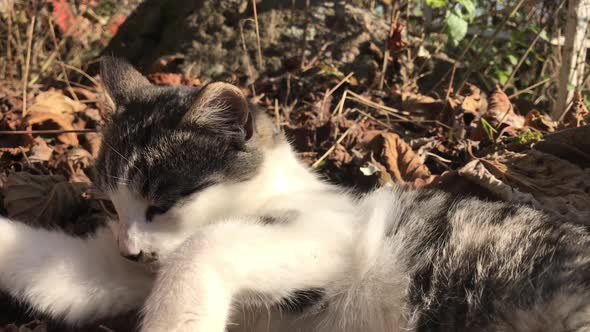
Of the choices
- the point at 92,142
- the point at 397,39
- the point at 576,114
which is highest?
the point at 397,39

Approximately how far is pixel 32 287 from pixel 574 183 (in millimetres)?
2617

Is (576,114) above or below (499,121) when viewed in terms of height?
above

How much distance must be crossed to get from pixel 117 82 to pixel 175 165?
62cm

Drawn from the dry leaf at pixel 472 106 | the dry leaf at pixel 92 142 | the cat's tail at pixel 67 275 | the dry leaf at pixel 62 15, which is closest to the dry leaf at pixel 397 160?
the dry leaf at pixel 472 106

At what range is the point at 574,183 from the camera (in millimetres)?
2863

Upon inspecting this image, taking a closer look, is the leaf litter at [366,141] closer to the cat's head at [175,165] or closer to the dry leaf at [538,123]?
the dry leaf at [538,123]

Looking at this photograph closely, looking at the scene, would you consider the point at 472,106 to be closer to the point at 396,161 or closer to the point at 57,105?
the point at 396,161

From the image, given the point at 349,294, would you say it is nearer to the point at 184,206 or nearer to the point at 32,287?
the point at 184,206

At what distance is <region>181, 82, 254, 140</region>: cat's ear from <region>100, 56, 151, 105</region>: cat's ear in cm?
46

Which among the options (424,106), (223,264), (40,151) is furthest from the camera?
(424,106)

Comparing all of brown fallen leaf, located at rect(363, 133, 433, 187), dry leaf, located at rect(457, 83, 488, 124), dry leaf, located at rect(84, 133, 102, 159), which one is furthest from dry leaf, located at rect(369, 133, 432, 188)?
dry leaf, located at rect(84, 133, 102, 159)

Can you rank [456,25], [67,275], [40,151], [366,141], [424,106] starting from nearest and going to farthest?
1. [67,275]
2. [40,151]
3. [366,141]
4. [456,25]
5. [424,106]

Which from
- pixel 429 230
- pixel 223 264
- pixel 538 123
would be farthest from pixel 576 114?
pixel 223 264

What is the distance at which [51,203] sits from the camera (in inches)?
112
